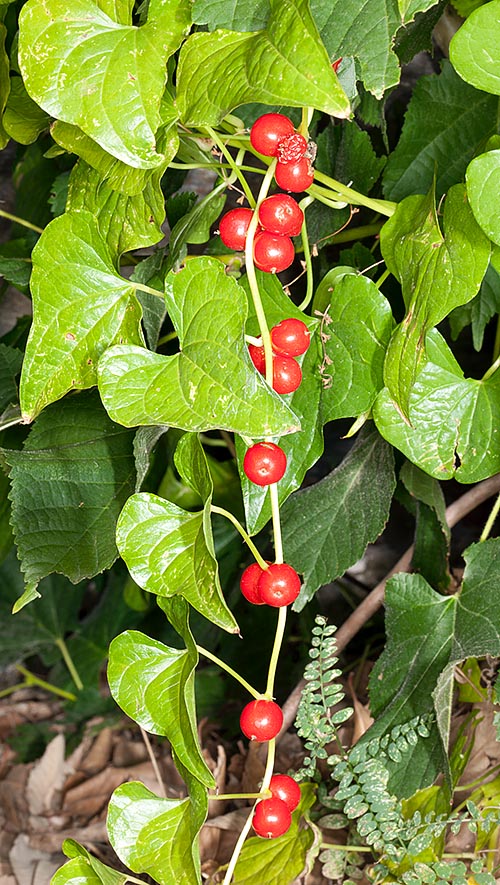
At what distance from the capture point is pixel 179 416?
521 mm

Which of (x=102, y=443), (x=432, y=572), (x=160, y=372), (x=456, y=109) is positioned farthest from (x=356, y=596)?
(x=160, y=372)

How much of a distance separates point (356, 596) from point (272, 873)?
54cm

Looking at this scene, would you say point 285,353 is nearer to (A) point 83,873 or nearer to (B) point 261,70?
(B) point 261,70

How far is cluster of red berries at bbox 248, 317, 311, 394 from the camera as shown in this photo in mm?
571

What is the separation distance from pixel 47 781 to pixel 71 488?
0.80 meters

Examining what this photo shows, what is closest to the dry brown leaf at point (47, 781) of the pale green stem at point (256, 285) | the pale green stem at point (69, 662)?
the pale green stem at point (69, 662)

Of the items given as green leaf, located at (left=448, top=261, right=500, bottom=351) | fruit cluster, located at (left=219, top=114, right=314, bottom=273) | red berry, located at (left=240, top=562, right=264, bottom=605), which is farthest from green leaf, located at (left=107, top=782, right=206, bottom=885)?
green leaf, located at (left=448, top=261, right=500, bottom=351)

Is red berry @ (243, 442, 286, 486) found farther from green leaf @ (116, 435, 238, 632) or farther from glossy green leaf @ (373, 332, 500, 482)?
glossy green leaf @ (373, 332, 500, 482)

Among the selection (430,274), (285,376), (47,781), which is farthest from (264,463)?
(47,781)

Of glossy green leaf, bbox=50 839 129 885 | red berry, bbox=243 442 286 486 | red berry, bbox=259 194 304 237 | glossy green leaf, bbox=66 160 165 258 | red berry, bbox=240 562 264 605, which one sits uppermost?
red berry, bbox=259 194 304 237

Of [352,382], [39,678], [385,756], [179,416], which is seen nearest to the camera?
[179,416]

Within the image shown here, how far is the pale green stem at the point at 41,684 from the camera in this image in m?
1.54

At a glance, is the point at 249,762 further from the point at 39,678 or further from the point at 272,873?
the point at 39,678

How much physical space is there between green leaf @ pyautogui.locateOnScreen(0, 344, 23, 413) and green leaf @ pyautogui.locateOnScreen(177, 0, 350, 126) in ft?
1.41
